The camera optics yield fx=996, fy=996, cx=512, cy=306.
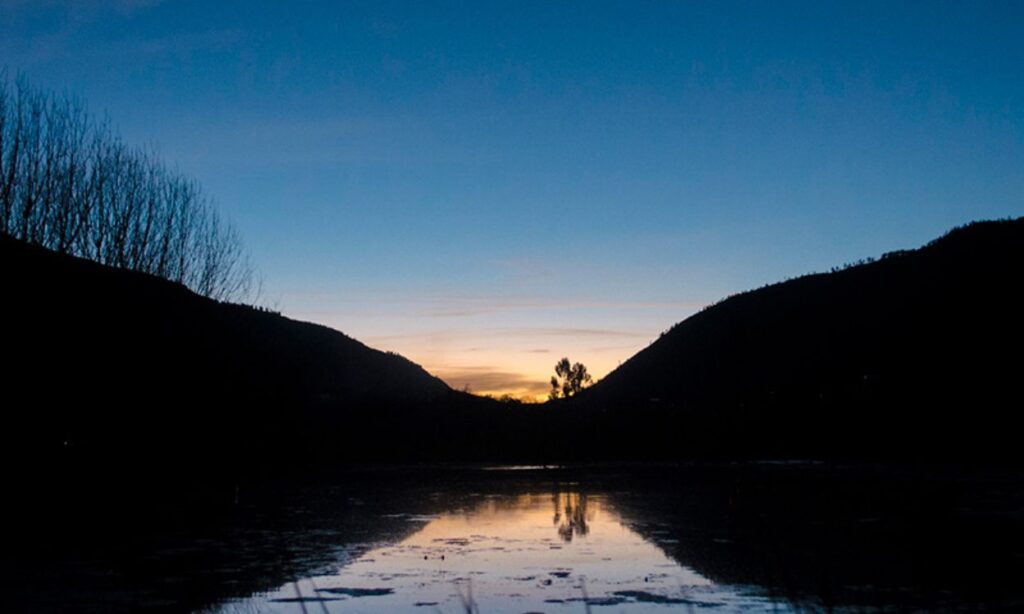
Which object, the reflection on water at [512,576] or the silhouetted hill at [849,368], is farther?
the silhouetted hill at [849,368]

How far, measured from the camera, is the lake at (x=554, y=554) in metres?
7.92

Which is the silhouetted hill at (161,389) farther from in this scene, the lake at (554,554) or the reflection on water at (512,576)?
the reflection on water at (512,576)

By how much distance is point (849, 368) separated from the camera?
43781mm

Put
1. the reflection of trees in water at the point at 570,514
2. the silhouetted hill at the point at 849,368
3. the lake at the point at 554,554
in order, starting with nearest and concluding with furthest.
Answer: the lake at the point at 554,554 → the reflection of trees in water at the point at 570,514 → the silhouetted hill at the point at 849,368

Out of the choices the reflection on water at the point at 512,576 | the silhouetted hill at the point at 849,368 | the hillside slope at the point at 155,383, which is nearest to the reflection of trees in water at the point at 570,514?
the reflection on water at the point at 512,576

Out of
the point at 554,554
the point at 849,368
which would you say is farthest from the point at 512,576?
the point at 849,368

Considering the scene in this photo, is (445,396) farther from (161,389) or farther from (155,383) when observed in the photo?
(161,389)

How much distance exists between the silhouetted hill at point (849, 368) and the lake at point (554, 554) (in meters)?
15.2

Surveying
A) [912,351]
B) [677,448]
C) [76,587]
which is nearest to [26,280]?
[677,448]

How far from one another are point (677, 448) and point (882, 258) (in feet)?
89.9

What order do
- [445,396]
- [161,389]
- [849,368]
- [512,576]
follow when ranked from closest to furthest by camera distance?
[512,576] → [161,389] → [445,396] → [849,368]

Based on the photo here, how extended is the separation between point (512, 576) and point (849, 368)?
37.7 m

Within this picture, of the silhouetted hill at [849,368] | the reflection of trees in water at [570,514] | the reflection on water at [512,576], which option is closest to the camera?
the reflection on water at [512,576]

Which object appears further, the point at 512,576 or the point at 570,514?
the point at 570,514
